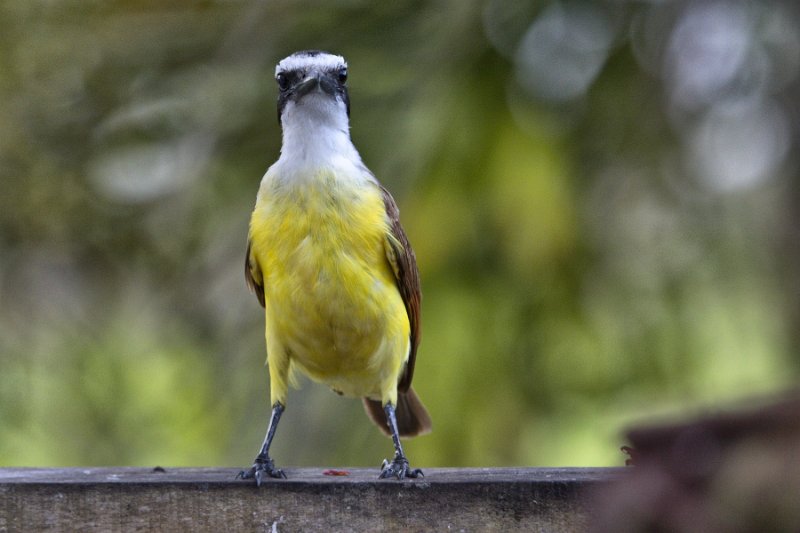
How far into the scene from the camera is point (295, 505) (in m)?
3.12

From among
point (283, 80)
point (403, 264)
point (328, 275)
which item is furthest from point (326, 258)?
point (283, 80)

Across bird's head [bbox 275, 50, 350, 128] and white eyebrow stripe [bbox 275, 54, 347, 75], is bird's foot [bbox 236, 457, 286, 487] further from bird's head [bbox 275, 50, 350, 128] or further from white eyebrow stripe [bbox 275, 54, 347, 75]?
white eyebrow stripe [bbox 275, 54, 347, 75]

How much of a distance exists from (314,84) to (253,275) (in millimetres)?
758

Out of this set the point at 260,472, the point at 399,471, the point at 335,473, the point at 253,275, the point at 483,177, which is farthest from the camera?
the point at 483,177

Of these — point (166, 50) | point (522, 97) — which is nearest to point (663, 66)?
point (522, 97)

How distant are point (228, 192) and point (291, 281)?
8.23 feet

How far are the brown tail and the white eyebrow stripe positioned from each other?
56.7 inches

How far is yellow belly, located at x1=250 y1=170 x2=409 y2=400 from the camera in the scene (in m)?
4.18

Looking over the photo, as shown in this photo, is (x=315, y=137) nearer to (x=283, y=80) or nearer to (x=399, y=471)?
(x=283, y=80)

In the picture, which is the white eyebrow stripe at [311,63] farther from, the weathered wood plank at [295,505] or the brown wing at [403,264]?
the weathered wood plank at [295,505]

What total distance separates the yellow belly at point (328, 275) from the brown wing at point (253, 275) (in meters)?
0.05

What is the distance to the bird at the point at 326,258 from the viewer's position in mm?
4191

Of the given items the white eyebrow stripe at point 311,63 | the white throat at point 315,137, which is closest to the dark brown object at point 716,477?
the white throat at point 315,137

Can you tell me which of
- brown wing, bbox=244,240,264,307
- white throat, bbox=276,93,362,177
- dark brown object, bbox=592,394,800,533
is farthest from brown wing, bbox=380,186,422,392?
dark brown object, bbox=592,394,800,533
